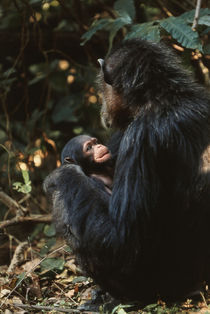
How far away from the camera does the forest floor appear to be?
3.72 meters

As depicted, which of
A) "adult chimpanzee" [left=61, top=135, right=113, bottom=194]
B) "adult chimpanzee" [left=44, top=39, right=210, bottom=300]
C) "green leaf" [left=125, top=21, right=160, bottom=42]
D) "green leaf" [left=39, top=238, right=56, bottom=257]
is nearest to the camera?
"adult chimpanzee" [left=44, top=39, right=210, bottom=300]

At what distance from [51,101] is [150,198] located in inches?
224

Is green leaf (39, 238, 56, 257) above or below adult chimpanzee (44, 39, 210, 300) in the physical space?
below

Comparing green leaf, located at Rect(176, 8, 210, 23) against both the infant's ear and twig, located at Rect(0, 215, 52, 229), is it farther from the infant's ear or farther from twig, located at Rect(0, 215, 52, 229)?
twig, located at Rect(0, 215, 52, 229)

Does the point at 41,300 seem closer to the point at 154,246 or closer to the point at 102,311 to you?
the point at 102,311

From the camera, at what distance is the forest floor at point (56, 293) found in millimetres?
3723

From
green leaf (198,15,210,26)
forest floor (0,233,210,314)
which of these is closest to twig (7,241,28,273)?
forest floor (0,233,210,314)

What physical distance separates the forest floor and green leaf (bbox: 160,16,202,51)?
2.24 m

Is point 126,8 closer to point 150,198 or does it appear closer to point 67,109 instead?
point 150,198

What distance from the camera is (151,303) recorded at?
384 cm

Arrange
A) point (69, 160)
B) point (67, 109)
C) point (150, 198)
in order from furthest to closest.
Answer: point (67, 109)
point (69, 160)
point (150, 198)

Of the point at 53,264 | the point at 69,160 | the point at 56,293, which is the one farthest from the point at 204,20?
the point at 56,293

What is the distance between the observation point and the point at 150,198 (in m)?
3.42

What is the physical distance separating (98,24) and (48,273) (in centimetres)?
287
